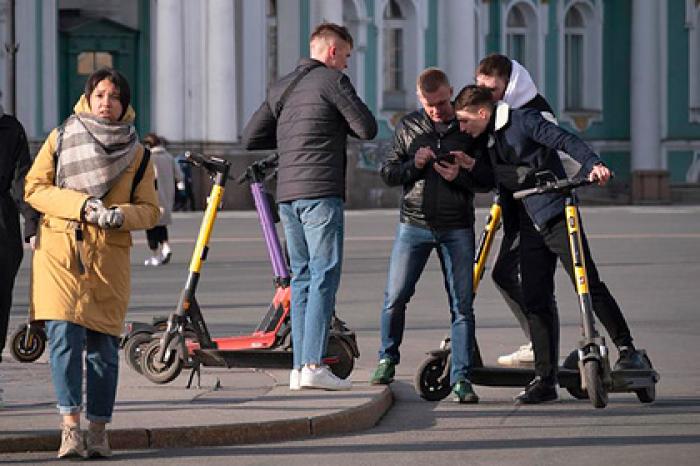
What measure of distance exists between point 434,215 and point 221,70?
30.8m

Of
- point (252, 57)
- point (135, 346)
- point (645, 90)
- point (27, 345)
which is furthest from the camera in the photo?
point (645, 90)

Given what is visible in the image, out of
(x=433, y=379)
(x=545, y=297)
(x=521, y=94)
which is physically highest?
(x=521, y=94)

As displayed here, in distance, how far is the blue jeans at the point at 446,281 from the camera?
38.5 ft

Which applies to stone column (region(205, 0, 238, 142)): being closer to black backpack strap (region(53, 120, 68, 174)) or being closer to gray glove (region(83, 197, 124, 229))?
black backpack strap (region(53, 120, 68, 174))

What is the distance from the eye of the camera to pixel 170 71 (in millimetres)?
42531

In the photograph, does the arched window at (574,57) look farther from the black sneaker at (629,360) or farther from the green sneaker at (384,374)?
the black sneaker at (629,360)

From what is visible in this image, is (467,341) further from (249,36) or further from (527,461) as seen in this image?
(249,36)

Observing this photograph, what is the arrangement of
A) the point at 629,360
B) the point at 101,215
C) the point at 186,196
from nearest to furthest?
the point at 101,215 < the point at 629,360 < the point at 186,196

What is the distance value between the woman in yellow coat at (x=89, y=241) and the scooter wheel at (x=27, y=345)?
372 cm

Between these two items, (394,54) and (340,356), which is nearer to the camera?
(340,356)

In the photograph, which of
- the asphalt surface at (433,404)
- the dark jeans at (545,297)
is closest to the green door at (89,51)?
the asphalt surface at (433,404)

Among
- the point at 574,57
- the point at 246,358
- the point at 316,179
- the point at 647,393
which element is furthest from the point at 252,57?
the point at 647,393

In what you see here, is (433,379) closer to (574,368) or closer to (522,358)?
(574,368)

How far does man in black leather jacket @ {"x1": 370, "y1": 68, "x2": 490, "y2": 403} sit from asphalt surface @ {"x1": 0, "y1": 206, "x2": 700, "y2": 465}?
0.36 meters
